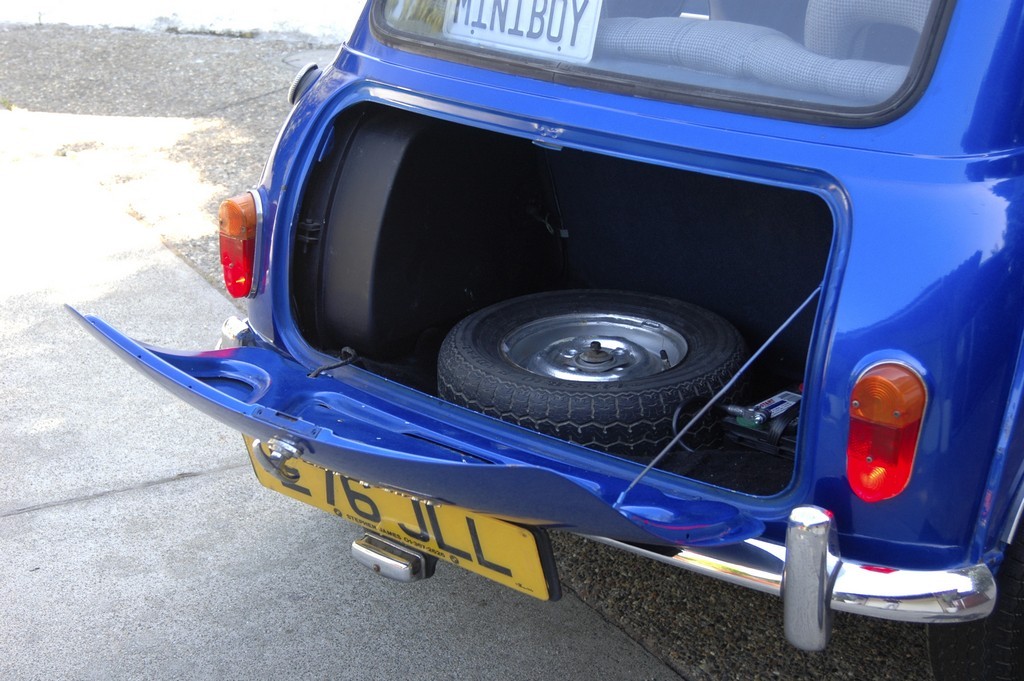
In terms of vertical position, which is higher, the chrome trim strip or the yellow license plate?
the chrome trim strip

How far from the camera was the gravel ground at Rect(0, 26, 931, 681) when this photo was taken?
255cm

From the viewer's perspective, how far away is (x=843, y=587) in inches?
71.6

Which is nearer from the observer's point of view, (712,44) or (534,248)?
(712,44)

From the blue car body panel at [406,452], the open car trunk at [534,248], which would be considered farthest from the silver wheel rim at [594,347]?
the blue car body panel at [406,452]

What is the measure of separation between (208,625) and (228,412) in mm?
840

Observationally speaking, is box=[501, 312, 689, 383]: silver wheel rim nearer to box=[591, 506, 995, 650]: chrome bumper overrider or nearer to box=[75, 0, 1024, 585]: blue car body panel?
box=[75, 0, 1024, 585]: blue car body panel

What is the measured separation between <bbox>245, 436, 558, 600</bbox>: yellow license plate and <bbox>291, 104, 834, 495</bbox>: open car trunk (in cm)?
36

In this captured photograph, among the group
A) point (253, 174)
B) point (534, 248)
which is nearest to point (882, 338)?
point (534, 248)

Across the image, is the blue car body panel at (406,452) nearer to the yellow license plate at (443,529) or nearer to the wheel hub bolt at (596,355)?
the yellow license plate at (443,529)

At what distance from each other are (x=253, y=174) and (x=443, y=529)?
4180 mm

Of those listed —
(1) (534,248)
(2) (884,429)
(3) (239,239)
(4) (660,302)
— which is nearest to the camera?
(2) (884,429)

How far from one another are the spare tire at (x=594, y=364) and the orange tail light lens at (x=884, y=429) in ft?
1.62

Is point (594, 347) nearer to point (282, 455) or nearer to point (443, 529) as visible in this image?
point (443, 529)

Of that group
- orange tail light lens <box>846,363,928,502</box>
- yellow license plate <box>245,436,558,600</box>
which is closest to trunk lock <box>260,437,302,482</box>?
yellow license plate <box>245,436,558,600</box>
